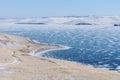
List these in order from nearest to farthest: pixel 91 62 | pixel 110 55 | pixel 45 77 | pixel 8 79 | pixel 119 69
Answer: pixel 8 79, pixel 45 77, pixel 119 69, pixel 91 62, pixel 110 55

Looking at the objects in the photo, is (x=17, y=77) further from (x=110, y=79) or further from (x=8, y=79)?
(x=110, y=79)

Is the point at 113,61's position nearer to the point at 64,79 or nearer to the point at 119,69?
the point at 119,69

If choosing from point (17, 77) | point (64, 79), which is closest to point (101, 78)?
point (64, 79)

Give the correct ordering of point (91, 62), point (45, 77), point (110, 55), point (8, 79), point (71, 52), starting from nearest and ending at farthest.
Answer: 1. point (8, 79)
2. point (45, 77)
3. point (91, 62)
4. point (110, 55)
5. point (71, 52)

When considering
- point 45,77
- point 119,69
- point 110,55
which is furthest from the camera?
point 110,55

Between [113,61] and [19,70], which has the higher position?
[19,70]

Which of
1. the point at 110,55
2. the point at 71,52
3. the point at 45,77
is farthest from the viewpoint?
the point at 71,52

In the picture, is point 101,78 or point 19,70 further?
point 19,70

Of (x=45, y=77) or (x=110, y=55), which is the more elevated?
(x=45, y=77)

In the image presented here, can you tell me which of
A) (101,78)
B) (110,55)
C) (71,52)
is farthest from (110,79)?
(71,52)
